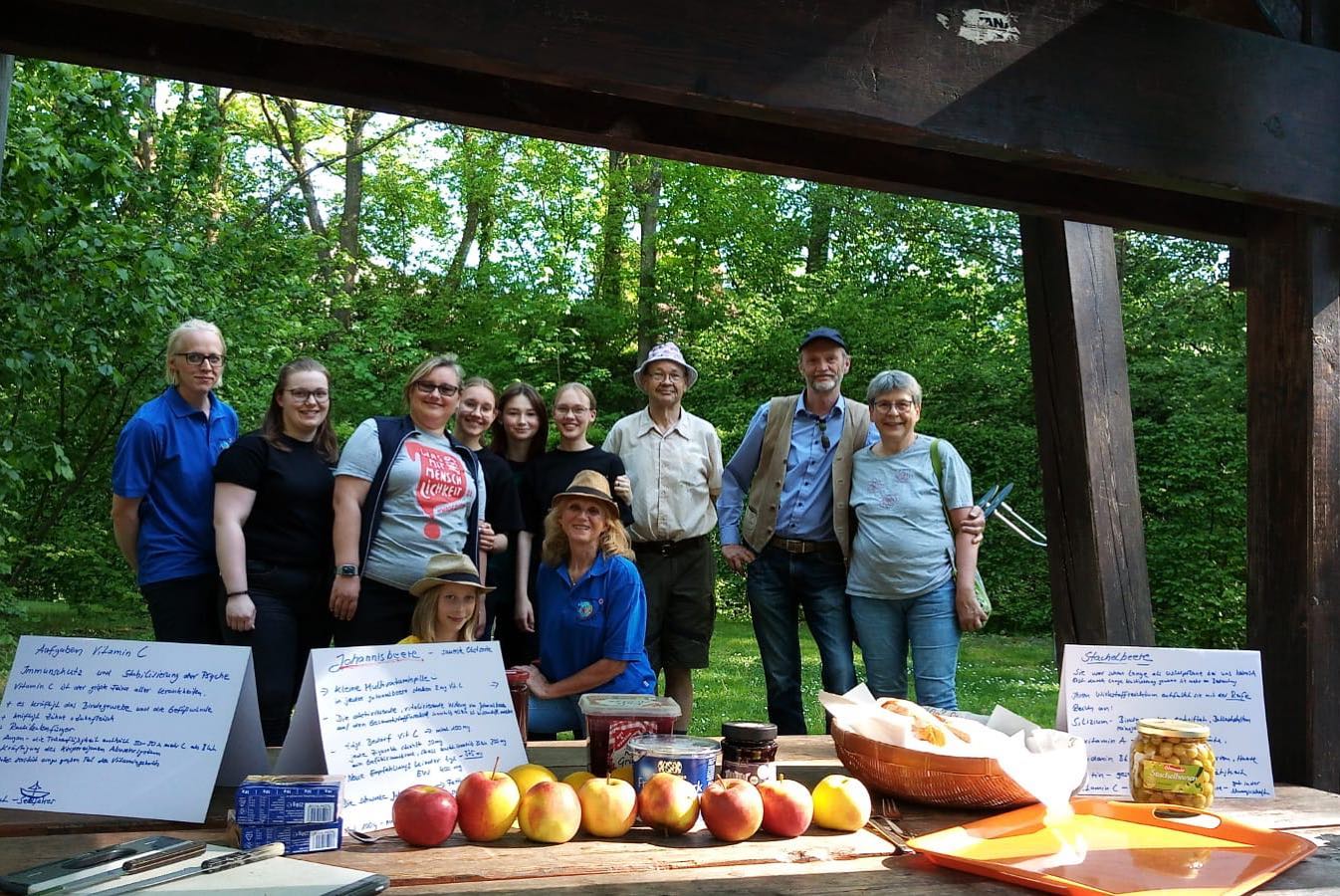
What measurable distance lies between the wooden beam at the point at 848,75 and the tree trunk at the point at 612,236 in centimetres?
1233

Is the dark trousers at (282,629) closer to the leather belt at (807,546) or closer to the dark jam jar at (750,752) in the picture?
the leather belt at (807,546)

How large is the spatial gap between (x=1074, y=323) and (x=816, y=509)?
142 centimetres

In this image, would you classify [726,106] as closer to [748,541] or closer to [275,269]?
[748,541]

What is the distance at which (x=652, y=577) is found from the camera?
4.52m

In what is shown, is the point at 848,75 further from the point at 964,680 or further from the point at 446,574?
the point at 964,680

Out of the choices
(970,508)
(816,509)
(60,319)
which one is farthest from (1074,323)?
(60,319)

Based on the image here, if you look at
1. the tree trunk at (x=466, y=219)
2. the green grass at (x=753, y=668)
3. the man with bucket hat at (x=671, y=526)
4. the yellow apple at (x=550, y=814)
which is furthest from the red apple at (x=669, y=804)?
the tree trunk at (x=466, y=219)

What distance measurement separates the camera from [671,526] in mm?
4520

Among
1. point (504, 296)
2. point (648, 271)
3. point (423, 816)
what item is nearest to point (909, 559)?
point (423, 816)

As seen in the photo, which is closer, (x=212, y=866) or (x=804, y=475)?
(x=212, y=866)

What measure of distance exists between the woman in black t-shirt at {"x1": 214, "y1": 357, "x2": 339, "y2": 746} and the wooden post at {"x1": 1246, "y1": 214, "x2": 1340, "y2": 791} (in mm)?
2571

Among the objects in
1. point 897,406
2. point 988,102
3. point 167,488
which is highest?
point 988,102

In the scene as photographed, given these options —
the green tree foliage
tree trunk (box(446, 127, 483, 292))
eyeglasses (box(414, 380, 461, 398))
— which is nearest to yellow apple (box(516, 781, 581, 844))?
eyeglasses (box(414, 380, 461, 398))

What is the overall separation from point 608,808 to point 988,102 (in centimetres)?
138
